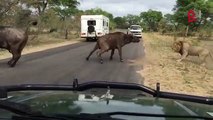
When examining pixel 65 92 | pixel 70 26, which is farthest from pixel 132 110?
pixel 70 26

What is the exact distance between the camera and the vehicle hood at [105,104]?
3.11m

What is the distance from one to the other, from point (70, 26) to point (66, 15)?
3.06 m

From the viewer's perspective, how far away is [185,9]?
8444cm

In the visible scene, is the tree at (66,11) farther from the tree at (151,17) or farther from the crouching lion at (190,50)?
the tree at (151,17)

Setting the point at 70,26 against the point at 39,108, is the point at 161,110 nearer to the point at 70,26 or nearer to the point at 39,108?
the point at 39,108

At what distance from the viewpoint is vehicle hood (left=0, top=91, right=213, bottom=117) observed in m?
3.11

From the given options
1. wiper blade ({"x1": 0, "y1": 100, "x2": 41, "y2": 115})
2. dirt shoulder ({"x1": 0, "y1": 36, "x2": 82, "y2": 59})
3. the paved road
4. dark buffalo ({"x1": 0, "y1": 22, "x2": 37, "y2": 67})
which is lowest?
dirt shoulder ({"x1": 0, "y1": 36, "x2": 82, "y2": 59})

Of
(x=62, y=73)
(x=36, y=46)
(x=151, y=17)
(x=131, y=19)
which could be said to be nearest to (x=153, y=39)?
(x=36, y=46)

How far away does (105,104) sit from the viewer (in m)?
3.28

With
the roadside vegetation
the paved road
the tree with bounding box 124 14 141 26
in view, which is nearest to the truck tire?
the roadside vegetation

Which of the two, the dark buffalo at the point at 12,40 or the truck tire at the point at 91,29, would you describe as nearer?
the dark buffalo at the point at 12,40

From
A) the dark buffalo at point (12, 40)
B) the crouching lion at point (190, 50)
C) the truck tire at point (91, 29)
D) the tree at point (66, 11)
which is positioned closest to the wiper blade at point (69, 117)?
the dark buffalo at point (12, 40)

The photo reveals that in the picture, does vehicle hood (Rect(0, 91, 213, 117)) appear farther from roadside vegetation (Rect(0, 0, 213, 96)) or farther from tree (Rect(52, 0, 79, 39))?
tree (Rect(52, 0, 79, 39))

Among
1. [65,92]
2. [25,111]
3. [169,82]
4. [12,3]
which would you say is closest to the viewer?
[25,111]
